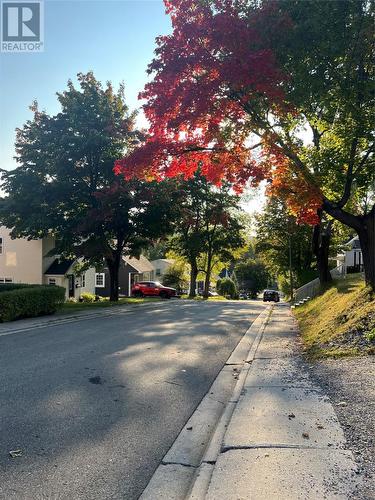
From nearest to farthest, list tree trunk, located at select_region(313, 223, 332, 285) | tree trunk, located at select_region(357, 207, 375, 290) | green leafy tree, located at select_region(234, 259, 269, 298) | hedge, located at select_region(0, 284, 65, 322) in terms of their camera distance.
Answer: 1. tree trunk, located at select_region(357, 207, 375, 290)
2. hedge, located at select_region(0, 284, 65, 322)
3. tree trunk, located at select_region(313, 223, 332, 285)
4. green leafy tree, located at select_region(234, 259, 269, 298)

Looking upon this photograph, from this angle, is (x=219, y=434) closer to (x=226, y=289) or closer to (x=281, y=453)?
(x=281, y=453)

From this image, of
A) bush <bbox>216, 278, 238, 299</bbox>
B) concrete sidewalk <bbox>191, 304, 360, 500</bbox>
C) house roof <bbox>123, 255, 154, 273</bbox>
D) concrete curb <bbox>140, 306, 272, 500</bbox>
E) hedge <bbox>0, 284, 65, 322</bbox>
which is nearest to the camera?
concrete sidewalk <bbox>191, 304, 360, 500</bbox>

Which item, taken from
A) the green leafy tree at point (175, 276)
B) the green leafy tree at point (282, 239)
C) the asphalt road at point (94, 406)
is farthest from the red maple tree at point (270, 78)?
the green leafy tree at point (175, 276)

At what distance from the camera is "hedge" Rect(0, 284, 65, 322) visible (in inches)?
623

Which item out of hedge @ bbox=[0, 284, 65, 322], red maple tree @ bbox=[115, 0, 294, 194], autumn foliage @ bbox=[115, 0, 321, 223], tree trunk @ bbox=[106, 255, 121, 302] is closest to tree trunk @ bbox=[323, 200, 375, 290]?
autumn foliage @ bbox=[115, 0, 321, 223]

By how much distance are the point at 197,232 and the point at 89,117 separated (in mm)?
26203

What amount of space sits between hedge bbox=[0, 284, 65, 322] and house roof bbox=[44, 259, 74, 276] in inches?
647

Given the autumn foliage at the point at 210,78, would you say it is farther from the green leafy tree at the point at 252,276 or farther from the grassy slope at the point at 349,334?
the green leafy tree at the point at 252,276

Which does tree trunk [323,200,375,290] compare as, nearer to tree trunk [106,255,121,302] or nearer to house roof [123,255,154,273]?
tree trunk [106,255,121,302]

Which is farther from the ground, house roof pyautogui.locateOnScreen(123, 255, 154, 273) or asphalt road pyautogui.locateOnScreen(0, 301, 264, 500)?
house roof pyautogui.locateOnScreen(123, 255, 154, 273)

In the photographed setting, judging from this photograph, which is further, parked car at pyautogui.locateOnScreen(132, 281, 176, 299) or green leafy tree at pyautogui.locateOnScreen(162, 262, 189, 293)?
green leafy tree at pyautogui.locateOnScreen(162, 262, 189, 293)

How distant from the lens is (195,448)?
187 inches

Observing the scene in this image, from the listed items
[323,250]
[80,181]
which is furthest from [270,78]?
[80,181]

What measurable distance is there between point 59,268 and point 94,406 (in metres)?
32.7
